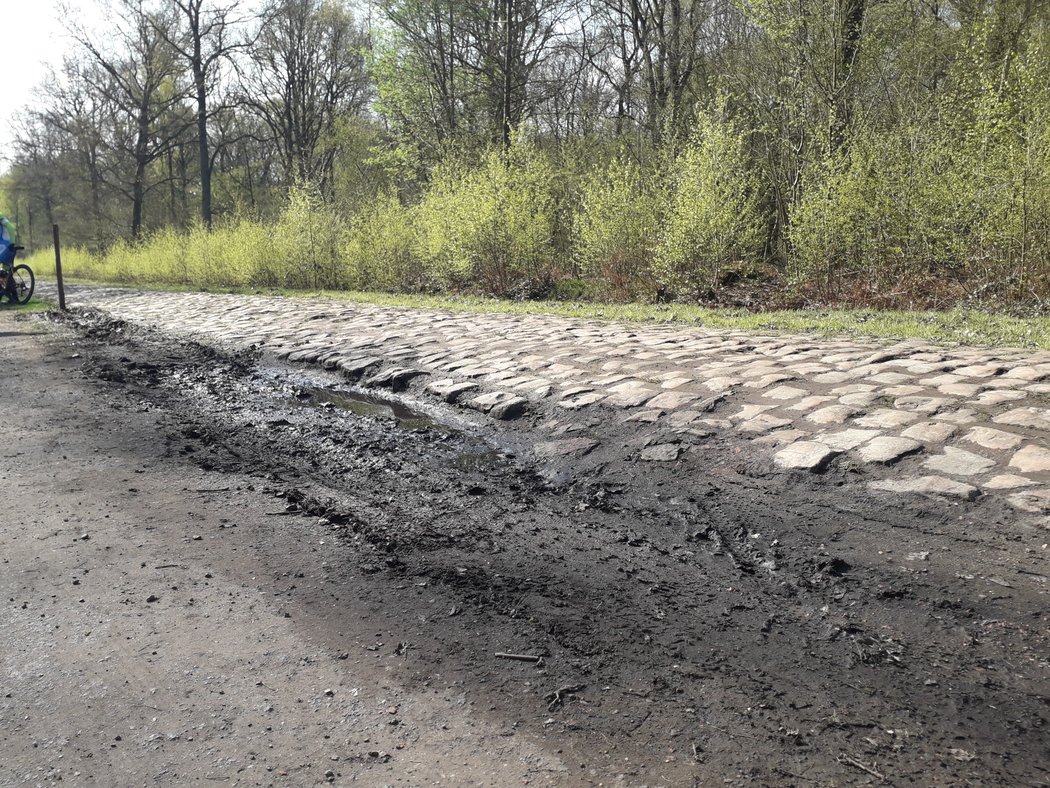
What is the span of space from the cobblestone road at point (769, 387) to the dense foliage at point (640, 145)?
445 centimetres

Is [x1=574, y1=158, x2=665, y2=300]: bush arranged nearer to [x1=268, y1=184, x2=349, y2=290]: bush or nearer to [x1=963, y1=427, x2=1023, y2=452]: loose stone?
[x1=268, y1=184, x2=349, y2=290]: bush

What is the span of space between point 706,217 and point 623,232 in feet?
6.60

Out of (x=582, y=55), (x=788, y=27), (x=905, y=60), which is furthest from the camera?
(x=582, y=55)

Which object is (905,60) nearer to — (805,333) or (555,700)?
(805,333)

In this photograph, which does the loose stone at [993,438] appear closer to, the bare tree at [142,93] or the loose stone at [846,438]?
the loose stone at [846,438]

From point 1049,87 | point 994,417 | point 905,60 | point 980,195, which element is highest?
point 905,60

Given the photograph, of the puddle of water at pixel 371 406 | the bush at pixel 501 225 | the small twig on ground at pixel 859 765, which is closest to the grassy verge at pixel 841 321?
the bush at pixel 501 225

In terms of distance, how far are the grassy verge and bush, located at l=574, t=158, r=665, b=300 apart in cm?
113

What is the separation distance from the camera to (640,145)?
1852 centimetres

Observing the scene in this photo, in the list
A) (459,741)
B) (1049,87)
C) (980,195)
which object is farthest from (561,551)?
(1049,87)

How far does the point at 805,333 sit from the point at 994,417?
379 centimetres

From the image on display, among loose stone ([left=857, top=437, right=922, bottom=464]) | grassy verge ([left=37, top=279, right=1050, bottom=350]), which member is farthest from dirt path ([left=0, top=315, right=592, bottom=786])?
grassy verge ([left=37, top=279, right=1050, bottom=350])

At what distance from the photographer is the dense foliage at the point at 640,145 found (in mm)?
10555

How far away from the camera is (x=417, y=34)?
81.7 ft
